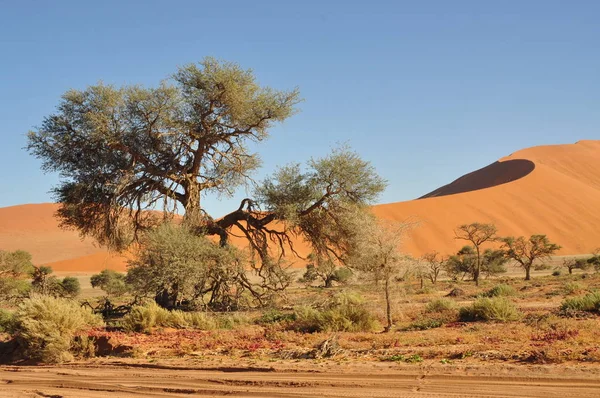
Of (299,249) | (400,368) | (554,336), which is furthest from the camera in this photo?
(299,249)

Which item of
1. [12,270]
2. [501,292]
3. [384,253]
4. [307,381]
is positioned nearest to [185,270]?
[384,253]

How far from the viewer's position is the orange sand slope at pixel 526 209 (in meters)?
65.0

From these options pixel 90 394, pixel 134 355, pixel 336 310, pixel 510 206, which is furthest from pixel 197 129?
pixel 510 206

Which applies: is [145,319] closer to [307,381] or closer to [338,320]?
[338,320]

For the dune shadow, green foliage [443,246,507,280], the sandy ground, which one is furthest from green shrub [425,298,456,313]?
the dune shadow

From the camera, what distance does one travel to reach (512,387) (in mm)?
7141

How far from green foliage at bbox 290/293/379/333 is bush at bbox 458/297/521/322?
9.60ft

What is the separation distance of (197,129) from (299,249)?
155 ft

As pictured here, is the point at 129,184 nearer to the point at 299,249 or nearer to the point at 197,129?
the point at 197,129

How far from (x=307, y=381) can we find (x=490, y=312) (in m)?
8.52

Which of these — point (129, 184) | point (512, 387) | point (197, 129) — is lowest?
point (512, 387)

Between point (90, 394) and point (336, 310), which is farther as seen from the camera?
point (336, 310)

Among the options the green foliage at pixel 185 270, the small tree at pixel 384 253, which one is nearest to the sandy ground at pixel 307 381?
the small tree at pixel 384 253

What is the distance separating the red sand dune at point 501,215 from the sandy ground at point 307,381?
41.6 meters
